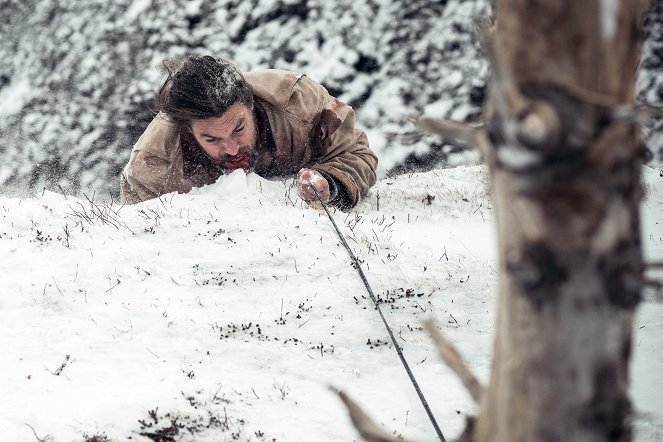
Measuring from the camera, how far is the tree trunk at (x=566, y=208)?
0.90 metres

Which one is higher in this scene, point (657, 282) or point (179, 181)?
point (657, 282)

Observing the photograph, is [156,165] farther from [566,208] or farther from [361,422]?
[566,208]

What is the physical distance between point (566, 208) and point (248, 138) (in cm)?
411

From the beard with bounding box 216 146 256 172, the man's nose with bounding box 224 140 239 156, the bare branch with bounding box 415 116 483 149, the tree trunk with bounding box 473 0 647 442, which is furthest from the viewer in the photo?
the beard with bounding box 216 146 256 172

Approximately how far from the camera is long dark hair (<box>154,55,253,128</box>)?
445cm

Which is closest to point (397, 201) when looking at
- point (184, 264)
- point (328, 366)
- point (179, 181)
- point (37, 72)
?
point (179, 181)

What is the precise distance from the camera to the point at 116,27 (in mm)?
11086

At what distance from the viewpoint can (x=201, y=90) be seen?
445 cm

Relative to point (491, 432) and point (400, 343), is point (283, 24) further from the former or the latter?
point (491, 432)

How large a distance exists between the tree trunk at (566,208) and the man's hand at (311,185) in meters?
3.84

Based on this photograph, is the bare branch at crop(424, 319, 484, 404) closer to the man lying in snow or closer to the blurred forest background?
the man lying in snow

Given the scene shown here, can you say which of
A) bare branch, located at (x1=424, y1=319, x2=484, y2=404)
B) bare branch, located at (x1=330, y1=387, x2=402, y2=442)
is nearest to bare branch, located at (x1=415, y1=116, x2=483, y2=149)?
bare branch, located at (x1=424, y1=319, x2=484, y2=404)

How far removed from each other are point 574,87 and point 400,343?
260 centimetres

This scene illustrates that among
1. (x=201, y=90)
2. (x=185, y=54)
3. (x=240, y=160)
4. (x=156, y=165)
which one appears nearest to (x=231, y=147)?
(x=240, y=160)
